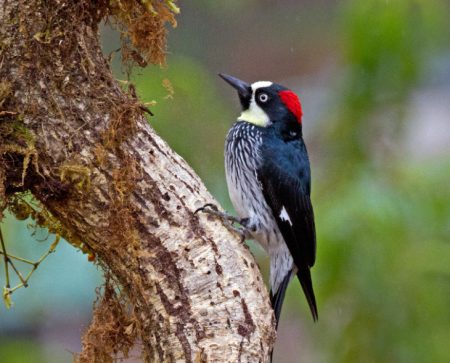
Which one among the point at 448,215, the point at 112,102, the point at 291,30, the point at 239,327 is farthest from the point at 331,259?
the point at 291,30

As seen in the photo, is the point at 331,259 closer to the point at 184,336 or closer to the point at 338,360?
the point at 338,360

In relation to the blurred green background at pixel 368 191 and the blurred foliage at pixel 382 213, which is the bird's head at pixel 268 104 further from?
the blurred foliage at pixel 382 213

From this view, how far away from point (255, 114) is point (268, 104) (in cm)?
8

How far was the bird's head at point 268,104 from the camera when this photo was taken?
443 cm

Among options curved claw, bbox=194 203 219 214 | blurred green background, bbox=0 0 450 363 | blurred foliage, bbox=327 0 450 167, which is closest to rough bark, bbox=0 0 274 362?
curved claw, bbox=194 203 219 214

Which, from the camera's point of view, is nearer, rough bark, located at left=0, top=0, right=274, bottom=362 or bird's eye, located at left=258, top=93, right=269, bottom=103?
rough bark, located at left=0, top=0, right=274, bottom=362

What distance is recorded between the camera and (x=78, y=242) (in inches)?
132

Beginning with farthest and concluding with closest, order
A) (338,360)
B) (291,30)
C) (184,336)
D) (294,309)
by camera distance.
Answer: (291,30) < (294,309) < (338,360) < (184,336)

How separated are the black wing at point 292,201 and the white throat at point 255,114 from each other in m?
0.20

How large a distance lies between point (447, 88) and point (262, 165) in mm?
8814

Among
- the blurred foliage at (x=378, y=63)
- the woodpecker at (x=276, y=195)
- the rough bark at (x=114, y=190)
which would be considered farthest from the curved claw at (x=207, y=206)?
the blurred foliage at (x=378, y=63)

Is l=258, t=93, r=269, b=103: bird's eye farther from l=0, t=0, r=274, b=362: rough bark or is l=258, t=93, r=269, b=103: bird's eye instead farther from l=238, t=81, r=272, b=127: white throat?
l=0, t=0, r=274, b=362: rough bark

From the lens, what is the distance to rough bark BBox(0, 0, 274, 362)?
2.98 m

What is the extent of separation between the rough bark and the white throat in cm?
139
